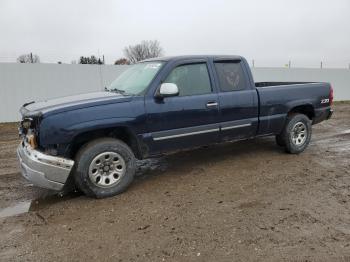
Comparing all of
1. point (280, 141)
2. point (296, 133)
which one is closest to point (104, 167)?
point (280, 141)

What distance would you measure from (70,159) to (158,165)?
2.20m

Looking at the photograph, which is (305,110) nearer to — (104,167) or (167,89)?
(167,89)

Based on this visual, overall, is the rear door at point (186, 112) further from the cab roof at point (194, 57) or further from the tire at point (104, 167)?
the tire at point (104, 167)

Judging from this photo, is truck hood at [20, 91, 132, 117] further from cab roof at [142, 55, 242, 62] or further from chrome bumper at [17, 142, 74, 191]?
cab roof at [142, 55, 242, 62]

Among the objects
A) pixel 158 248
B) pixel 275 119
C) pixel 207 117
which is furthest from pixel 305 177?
pixel 158 248

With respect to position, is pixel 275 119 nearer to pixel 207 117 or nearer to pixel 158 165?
pixel 207 117

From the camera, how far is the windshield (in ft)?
18.9

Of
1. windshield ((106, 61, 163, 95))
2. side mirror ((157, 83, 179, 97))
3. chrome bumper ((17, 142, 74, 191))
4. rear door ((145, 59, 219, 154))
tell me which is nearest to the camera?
chrome bumper ((17, 142, 74, 191))

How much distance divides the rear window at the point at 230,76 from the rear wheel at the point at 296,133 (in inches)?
52.4

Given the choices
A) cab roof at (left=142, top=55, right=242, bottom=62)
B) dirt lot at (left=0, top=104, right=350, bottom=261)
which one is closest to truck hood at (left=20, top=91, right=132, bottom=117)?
cab roof at (left=142, top=55, right=242, bottom=62)

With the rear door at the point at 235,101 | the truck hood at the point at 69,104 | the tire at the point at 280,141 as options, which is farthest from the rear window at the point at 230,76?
the truck hood at the point at 69,104

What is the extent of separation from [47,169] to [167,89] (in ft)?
6.45

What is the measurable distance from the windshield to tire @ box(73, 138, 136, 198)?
0.92 meters

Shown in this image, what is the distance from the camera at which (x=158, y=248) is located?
382cm
